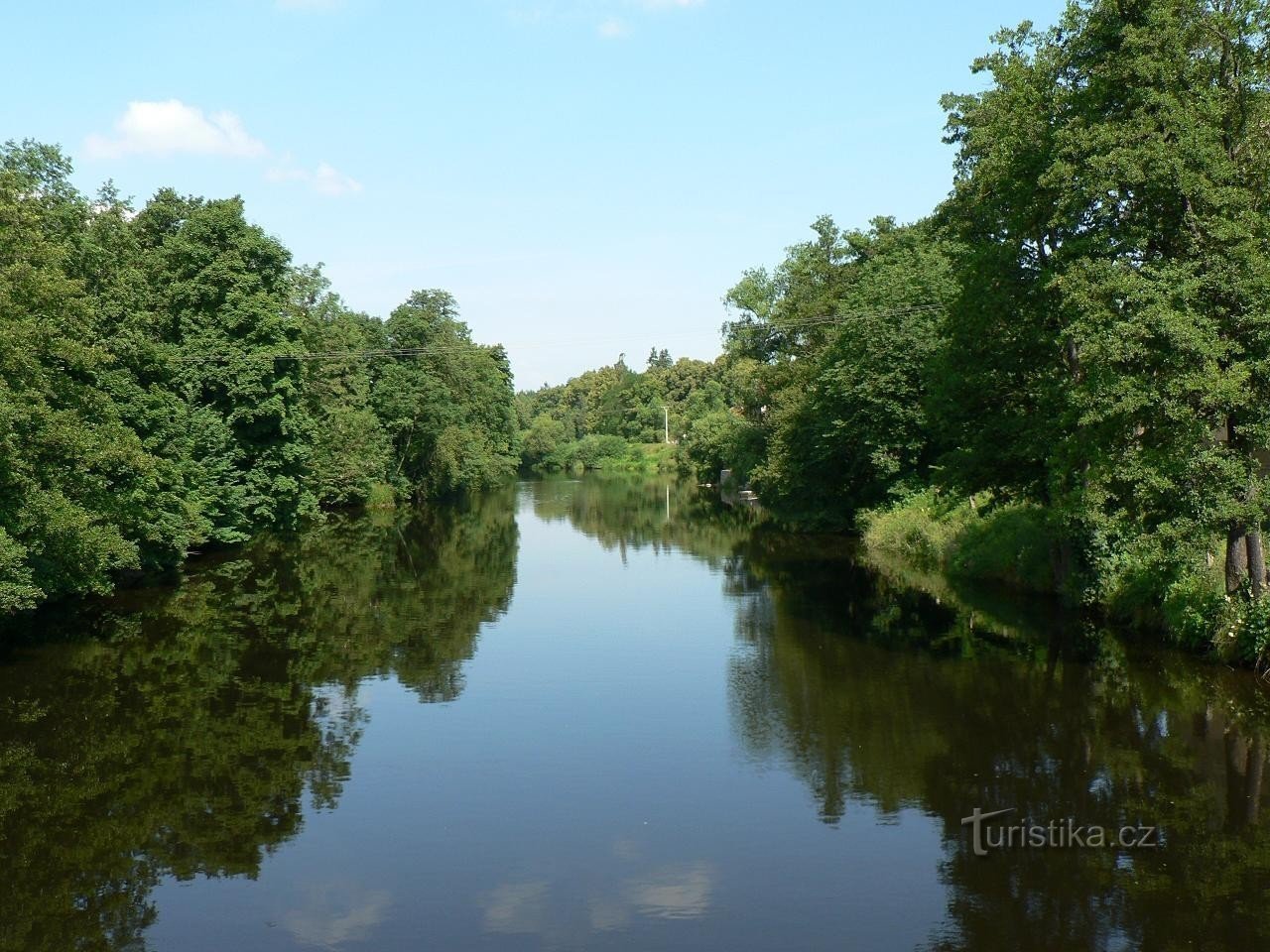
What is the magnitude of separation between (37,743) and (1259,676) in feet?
70.7

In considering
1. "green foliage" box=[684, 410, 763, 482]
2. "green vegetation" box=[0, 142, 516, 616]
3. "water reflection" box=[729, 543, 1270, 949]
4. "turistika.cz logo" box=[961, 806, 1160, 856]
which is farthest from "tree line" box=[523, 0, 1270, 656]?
"green foliage" box=[684, 410, 763, 482]

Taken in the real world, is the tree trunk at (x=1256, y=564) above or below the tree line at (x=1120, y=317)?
below

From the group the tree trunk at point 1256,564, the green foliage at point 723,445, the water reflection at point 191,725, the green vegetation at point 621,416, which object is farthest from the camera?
the green vegetation at point 621,416

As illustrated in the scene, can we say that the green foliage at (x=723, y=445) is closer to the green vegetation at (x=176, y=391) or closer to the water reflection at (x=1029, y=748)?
the green vegetation at (x=176, y=391)

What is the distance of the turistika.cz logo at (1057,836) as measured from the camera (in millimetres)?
13461

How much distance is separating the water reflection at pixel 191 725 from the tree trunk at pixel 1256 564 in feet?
51.1

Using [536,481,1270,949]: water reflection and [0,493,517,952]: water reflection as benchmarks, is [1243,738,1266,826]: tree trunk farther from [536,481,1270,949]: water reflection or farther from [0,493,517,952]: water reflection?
[0,493,517,952]: water reflection

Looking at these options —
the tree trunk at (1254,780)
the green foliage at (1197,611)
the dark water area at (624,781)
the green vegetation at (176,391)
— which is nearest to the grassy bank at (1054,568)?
the green foliage at (1197,611)

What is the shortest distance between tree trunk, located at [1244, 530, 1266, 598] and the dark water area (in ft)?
5.93

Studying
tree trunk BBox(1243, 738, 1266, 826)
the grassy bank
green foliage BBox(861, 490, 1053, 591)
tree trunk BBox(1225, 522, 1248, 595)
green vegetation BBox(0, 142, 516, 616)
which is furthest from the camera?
green foliage BBox(861, 490, 1053, 591)

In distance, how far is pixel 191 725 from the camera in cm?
1964

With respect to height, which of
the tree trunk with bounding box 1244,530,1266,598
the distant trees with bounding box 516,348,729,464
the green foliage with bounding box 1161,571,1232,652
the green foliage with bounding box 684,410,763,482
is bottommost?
the green foliage with bounding box 1161,571,1232,652

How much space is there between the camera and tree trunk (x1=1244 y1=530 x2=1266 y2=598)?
20656mm

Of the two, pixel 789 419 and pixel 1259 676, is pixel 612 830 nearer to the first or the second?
pixel 1259 676
